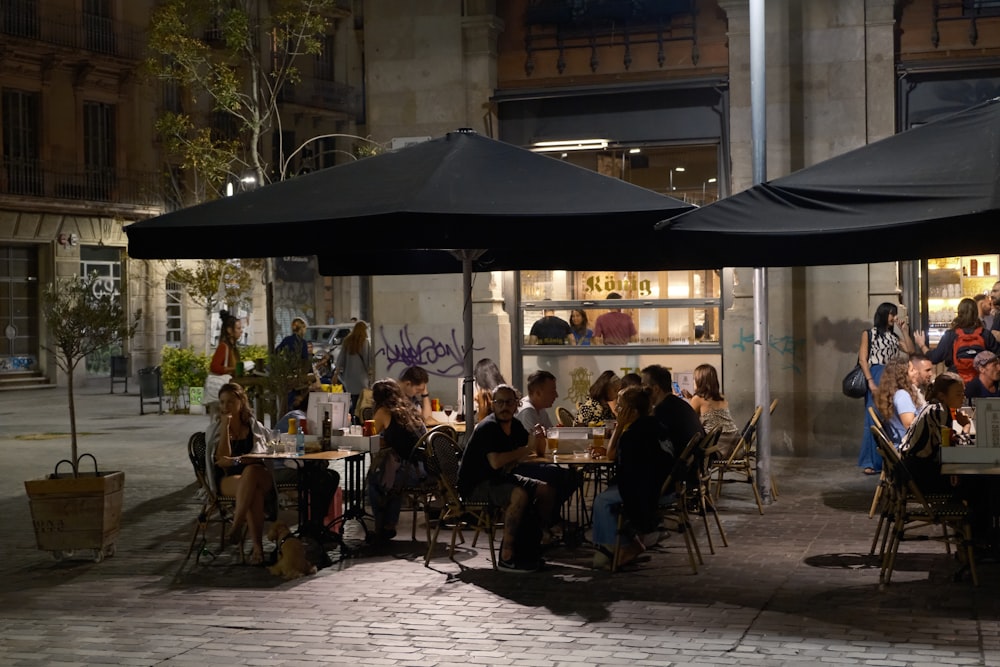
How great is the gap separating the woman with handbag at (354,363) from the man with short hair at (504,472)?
17.6 ft

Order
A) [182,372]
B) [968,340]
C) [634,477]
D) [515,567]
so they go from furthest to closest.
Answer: [182,372] < [968,340] < [515,567] < [634,477]

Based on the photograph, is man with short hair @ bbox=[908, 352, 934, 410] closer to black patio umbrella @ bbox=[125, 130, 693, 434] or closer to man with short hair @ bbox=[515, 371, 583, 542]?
man with short hair @ bbox=[515, 371, 583, 542]

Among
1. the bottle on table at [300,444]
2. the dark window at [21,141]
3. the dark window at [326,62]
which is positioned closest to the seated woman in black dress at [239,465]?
the bottle on table at [300,444]

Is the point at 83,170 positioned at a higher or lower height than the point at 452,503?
higher

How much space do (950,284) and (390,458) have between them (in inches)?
336

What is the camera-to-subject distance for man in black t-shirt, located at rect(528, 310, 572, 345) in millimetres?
16562

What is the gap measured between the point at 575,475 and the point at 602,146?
6966 mm

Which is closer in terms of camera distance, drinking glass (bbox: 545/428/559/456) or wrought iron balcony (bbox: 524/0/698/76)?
drinking glass (bbox: 545/428/559/456)

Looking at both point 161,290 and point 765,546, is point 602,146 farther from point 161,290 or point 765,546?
point 161,290

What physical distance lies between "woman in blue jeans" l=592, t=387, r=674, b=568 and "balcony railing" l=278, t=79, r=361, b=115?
37689 millimetres

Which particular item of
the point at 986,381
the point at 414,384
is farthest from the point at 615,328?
the point at 986,381

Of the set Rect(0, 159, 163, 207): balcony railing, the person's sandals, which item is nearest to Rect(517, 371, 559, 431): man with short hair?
the person's sandals

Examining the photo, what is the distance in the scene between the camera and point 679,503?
9086 millimetres

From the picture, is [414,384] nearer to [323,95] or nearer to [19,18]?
[19,18]
